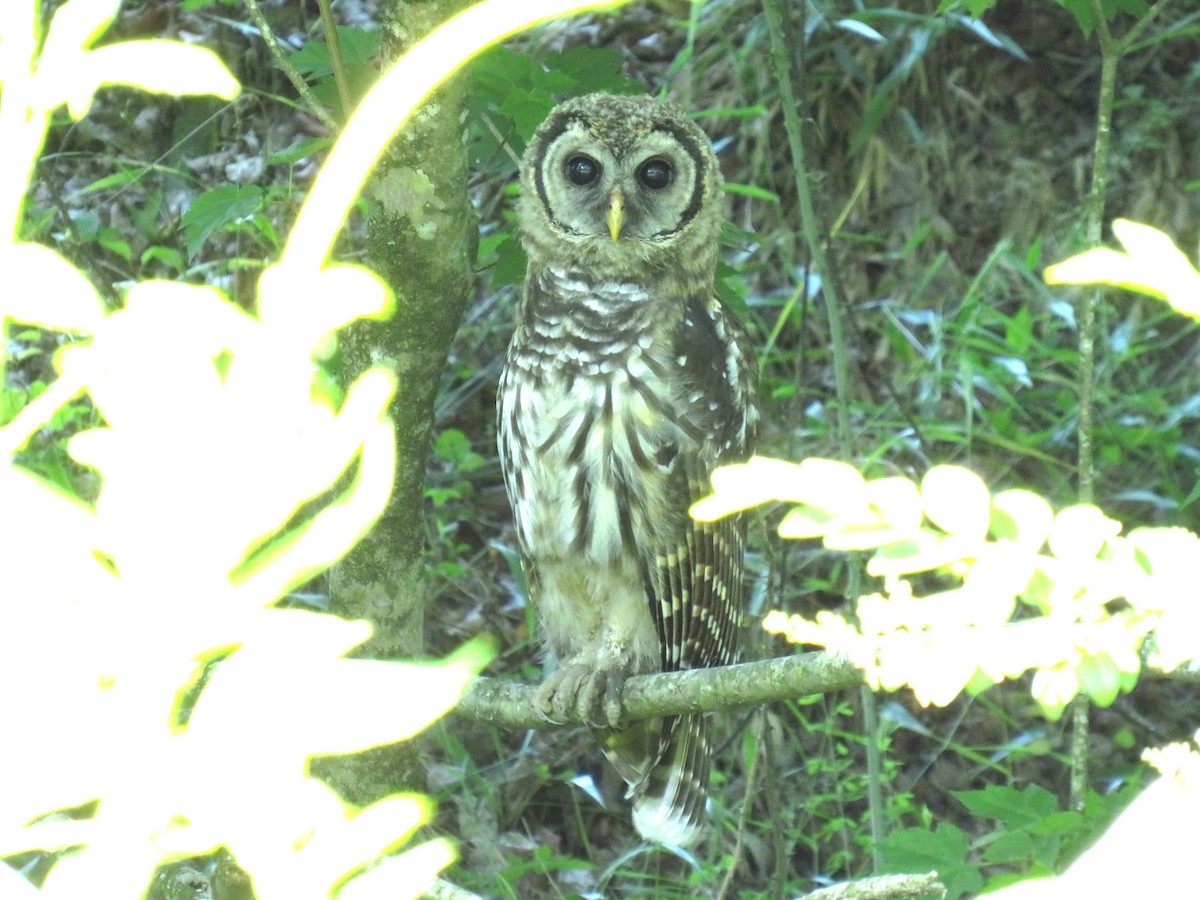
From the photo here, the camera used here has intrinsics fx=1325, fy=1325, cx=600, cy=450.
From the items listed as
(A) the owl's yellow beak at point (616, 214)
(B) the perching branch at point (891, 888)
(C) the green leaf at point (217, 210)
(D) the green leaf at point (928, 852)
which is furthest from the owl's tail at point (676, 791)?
(B) the perching branch at point (891, 888)

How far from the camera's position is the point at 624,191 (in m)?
2.55

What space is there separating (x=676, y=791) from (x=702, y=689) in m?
1.03

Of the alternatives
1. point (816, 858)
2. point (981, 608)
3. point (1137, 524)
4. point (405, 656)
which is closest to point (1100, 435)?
point (1137, 524)

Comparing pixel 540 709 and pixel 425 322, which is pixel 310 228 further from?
pixel 540 709

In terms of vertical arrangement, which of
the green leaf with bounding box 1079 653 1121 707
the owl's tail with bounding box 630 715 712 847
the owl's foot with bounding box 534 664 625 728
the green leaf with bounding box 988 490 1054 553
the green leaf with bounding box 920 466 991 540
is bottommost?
the owl's tail with bounding box 630 715 712 847

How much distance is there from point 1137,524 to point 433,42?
12.0ft

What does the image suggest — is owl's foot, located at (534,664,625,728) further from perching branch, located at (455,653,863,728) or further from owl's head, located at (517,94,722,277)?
owl's head, located at (517,94,722,277)

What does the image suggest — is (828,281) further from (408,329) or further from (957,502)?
(957,502)

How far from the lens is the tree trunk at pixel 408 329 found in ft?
6.01

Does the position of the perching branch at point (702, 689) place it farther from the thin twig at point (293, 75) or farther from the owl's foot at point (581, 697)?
the thin twig at point (293, 75)

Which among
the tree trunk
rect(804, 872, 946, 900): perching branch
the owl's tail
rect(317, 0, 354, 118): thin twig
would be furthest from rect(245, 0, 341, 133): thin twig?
the owl's tail

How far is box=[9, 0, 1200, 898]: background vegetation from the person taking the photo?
134 inches

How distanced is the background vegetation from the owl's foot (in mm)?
567

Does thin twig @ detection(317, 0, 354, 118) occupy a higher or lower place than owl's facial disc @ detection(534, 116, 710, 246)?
higher
